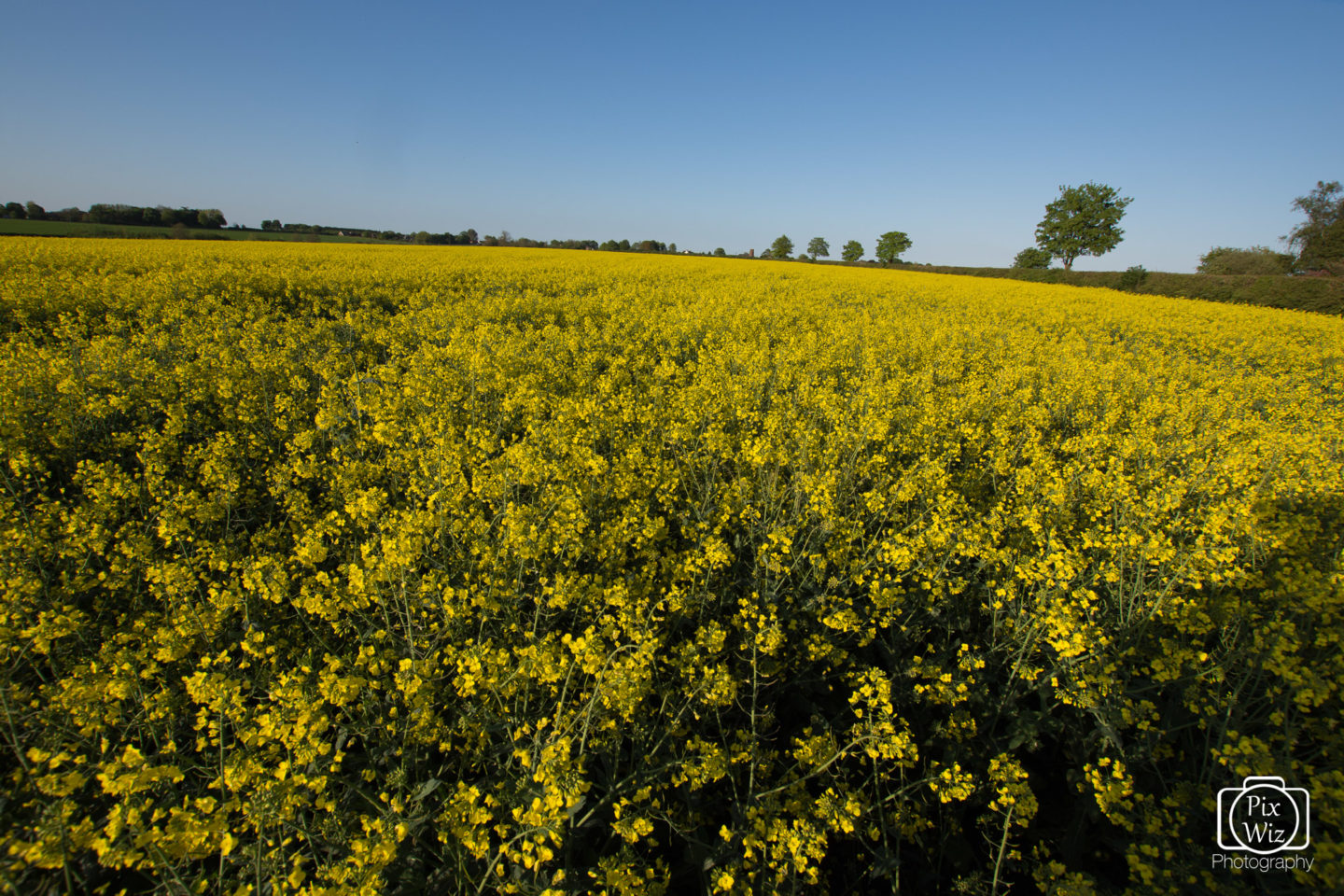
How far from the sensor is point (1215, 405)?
6488 mm

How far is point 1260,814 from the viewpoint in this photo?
207 centimetres

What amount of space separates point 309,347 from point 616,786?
28.7 feet

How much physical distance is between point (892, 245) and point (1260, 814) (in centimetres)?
8056

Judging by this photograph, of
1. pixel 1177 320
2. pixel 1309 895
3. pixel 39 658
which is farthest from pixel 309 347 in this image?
pixel 1177 320

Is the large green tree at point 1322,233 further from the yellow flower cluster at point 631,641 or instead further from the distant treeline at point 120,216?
the distant treeline at point 120,216

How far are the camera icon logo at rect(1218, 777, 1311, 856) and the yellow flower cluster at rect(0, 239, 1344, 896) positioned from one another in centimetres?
9

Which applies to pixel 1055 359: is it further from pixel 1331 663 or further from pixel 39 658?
pixel 39 658

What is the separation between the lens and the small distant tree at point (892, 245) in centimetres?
6988

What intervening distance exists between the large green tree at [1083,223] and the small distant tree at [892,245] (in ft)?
62.6

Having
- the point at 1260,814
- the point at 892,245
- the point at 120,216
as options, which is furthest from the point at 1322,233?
the point at 120,216

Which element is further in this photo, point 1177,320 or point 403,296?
point 1177,320

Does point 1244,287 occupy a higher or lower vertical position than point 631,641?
higher

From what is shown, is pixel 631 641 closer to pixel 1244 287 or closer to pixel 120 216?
pixel 1244 287

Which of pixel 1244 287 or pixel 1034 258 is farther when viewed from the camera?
pixel 1034 258
